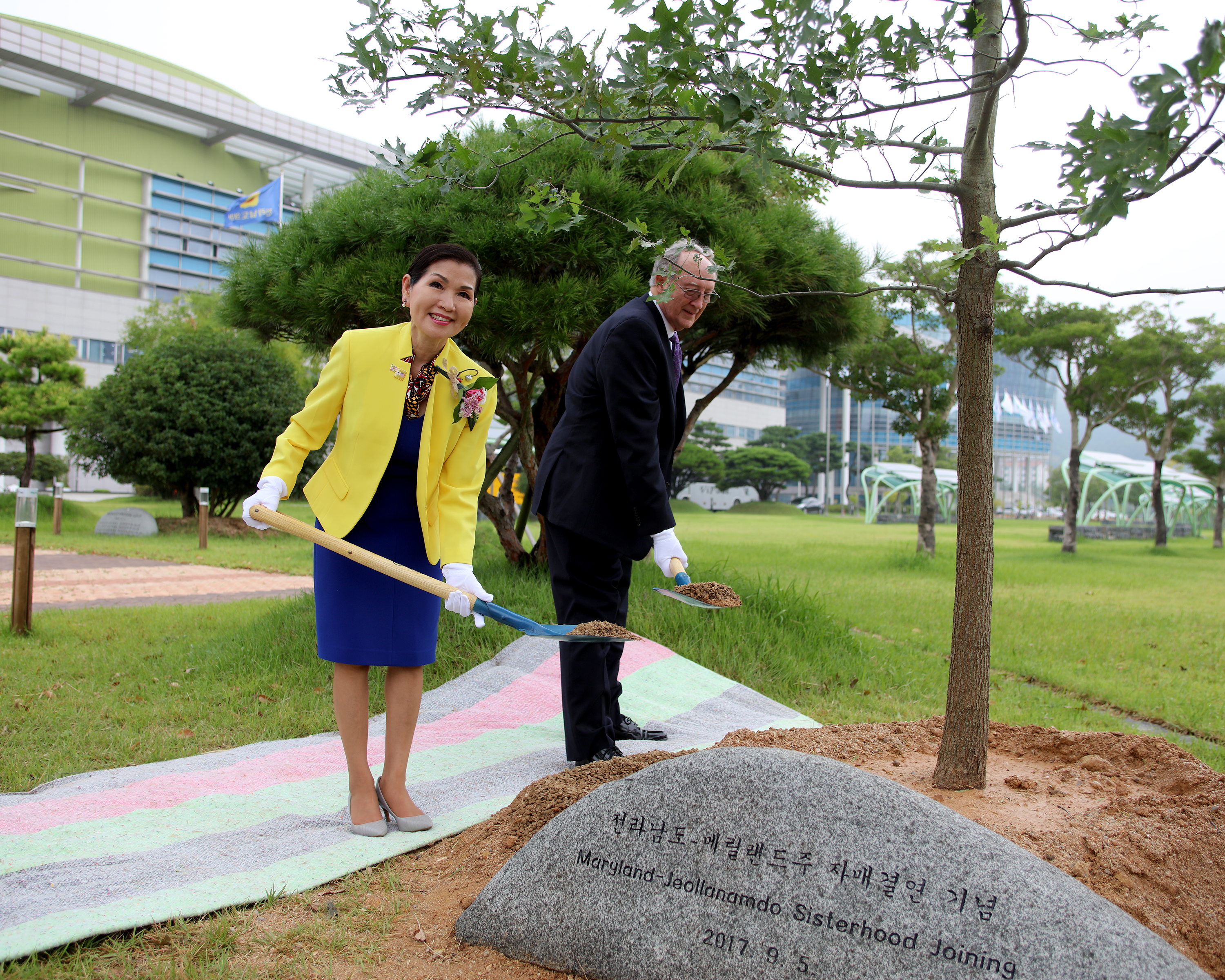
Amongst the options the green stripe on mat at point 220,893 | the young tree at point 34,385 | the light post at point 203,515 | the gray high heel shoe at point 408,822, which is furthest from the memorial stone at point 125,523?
the green stripe on mat at point 220,893

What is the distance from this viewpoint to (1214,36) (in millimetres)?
1412

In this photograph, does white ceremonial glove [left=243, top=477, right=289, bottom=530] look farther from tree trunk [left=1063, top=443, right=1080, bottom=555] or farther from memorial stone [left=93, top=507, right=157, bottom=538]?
tree trunk [left=1063, top=443, right=1080, bottom=555]

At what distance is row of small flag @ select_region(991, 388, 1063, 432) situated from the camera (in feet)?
139

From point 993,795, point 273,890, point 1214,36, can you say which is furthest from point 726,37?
point 273,890

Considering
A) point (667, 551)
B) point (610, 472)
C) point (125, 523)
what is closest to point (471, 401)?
point (610, 472)

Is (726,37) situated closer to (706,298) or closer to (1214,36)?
(1214,36)

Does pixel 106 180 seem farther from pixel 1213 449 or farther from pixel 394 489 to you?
pixel 394 489

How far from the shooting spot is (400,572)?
7.42 ft

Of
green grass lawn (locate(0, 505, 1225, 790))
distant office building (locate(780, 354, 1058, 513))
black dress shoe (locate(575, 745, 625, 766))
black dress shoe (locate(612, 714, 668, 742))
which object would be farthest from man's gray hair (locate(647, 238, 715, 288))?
distant office building (locate(780, 354, 1058, 513))

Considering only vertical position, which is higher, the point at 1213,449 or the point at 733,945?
the point at 1213,449

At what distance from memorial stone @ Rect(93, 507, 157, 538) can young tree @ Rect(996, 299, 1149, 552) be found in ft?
57.9

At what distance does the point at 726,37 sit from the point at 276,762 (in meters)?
3.05

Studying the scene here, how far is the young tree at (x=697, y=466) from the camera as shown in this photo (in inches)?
1826

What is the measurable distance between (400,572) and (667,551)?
37.6 inches
